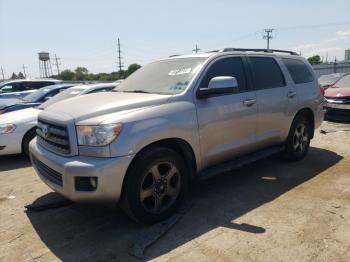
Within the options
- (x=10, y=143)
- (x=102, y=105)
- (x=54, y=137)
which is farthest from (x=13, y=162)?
(x=102, y=105)

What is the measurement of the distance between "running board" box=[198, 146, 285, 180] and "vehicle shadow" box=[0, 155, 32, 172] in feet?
12.4

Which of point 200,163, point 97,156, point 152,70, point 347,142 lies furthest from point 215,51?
point 347,142

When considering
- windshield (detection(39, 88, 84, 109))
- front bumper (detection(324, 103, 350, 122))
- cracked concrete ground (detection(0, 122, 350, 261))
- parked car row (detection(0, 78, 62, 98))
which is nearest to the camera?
cracked concrete ground (detection(0, 122, 350, 261))

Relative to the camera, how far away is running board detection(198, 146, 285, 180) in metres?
4.06

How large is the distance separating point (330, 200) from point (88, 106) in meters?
3.08

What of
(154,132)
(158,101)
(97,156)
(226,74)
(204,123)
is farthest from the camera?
(226,74)

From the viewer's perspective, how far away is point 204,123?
3.92 meters

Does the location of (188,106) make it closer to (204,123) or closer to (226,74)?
(204,123)

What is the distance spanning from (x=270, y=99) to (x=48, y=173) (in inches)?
124

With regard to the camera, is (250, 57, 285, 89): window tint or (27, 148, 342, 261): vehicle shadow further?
(250, 57, 285, 89): window tint

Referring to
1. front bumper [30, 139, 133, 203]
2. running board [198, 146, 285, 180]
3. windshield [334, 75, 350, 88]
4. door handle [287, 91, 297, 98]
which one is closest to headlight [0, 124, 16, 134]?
front bumper [30, 139, 133, 203]

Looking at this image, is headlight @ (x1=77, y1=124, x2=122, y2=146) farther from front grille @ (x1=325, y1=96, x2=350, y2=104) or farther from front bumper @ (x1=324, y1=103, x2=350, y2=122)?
front grille @ (x1=325, y1=96, x2=350, y2=104)

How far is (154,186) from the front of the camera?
356cm

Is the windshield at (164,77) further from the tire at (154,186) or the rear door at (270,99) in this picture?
the rear door at (270,99)
